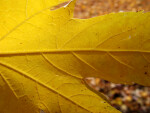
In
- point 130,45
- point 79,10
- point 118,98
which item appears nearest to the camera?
point 130,45

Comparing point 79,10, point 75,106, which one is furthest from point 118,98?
point 79,10

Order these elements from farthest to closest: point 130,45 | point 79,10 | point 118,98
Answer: point 79,10
point 118,98
point 130,45

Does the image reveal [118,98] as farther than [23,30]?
Yes

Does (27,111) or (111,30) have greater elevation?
(111,30)

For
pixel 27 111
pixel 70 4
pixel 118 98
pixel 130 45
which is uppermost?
pixel 70 4

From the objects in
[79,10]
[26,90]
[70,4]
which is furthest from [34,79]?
[79,10]

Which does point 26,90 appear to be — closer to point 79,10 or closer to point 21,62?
point 21,62
